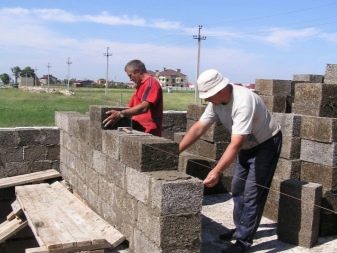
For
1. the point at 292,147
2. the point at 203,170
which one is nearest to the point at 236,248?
the point at 292,147

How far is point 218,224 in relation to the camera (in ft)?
18.9

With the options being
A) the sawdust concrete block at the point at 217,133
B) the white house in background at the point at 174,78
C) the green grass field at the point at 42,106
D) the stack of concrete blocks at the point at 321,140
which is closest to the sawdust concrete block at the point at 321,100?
the stack of concrete blocks at the point at 321,140

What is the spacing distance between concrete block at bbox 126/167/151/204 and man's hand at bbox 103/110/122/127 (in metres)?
0.92

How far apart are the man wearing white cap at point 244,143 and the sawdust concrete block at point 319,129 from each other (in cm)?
92

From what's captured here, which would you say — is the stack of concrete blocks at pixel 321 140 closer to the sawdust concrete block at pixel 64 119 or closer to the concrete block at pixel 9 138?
the sawdust concrete block at pixel 64 119

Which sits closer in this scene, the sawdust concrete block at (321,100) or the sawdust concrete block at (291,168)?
the sawdust concrete block at (321,100)

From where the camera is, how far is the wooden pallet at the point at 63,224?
4.45 metres

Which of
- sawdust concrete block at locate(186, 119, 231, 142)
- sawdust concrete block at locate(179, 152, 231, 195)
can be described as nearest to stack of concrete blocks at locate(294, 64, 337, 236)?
sawdust concrete block at locate(186, 119, 231, 142)

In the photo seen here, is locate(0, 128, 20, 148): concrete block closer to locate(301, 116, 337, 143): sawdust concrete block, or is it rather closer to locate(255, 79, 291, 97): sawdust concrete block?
locate(255, 79, 291, 97): sawdust concrete block

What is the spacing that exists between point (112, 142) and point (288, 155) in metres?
2.12

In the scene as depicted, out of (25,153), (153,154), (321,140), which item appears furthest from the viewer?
(25,153)

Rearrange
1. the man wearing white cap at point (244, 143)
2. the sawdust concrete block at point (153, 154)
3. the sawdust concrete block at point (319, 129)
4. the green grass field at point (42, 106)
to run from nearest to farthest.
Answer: the man wearing white cap at point (244, 143) → the sawdust concrete block at point (153, 154) → the sawdust concrete block at point (319, 129) → the green grass field at point (42, 106)

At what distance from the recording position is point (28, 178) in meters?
7.79

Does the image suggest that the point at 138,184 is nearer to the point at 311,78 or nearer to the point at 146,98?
the point at 146,98
